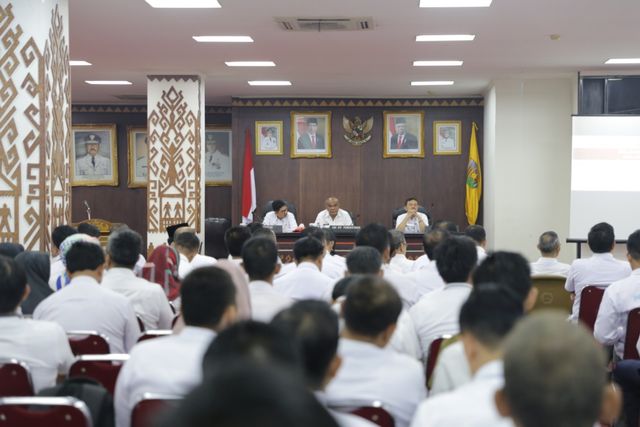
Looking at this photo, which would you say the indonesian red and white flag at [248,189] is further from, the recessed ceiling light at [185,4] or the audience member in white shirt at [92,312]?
the audience member in white shirt at [92,312]

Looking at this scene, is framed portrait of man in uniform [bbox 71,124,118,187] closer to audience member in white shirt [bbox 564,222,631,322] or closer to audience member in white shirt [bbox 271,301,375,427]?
audience member in white shirt [bbox 564,222,631,322]

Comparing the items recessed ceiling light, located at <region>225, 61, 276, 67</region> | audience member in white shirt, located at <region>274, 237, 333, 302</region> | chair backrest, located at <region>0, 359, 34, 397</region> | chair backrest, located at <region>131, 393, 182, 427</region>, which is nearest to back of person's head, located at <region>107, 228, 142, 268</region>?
audience member in white shirt, located at <region>274, 237, 333, 302</region>

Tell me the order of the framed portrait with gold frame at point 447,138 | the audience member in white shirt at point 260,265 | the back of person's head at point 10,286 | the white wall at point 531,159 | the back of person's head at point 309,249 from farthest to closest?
the framed portrait with gold frame at point 447,138, the white wall at point 531,159, the back of person's head at point 309,249, the audience member in white shirt at point 260,265, the back of person's head at point 10,286

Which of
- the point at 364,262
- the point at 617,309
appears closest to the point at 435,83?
the point at 617,309

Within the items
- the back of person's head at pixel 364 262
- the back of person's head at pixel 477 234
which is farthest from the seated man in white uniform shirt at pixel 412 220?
the back of person's head at pixel 364 262

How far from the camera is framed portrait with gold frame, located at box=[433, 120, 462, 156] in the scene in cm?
1595

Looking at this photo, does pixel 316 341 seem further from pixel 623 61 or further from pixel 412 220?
pixel 623 61

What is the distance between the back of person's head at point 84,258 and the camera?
4.34 meters

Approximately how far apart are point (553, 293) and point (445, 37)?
14.6 feet

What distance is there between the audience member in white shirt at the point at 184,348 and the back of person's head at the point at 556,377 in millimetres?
1346

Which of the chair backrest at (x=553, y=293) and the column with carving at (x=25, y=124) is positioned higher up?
the column with carving at (x=25, y=124)

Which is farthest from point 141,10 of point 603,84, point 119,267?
point 603,84

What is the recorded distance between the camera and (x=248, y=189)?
1588 cm

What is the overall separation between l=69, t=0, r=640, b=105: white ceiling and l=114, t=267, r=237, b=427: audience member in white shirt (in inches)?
209
